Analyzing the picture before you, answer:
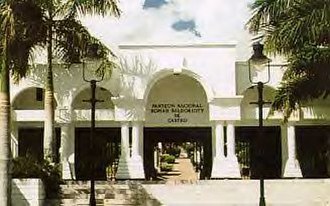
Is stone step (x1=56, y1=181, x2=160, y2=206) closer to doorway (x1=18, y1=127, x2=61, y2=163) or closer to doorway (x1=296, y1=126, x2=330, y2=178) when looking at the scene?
doorway (x1=18, y1=127, x2=61, y2=163)

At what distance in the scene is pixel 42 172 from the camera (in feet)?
72.0

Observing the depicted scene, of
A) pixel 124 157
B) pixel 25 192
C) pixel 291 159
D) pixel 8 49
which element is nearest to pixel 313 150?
pixel 291 159

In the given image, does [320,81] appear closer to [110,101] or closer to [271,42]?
[271,42]

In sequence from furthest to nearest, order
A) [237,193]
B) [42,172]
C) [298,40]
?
[237,193]
[42,172]
[298,40]

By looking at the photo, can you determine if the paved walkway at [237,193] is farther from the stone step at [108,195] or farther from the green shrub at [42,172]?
the green shrub at [42,172]

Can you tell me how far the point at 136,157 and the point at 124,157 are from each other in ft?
1.71

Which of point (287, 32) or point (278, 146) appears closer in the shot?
point (287, 32)

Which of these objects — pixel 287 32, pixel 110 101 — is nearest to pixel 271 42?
pixel 287 32

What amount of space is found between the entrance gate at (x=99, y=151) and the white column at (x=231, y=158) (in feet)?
18.4

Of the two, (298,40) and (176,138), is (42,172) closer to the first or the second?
(298,40)

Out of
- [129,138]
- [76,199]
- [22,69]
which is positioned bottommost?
[76,199]

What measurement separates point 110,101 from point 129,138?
2945 mm

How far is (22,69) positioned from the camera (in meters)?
21.0

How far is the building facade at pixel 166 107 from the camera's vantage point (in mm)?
29812
